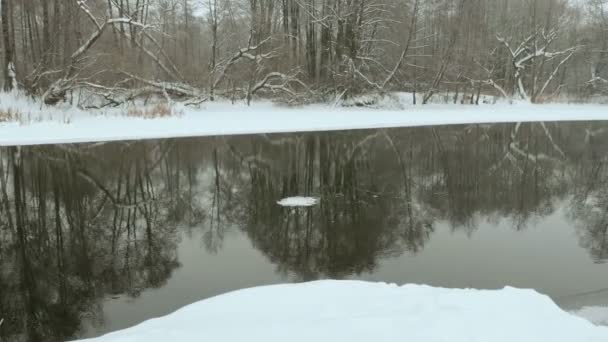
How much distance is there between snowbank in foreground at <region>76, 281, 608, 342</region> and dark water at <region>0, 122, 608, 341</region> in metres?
0.66

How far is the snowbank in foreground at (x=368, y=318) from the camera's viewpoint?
4.53 meters

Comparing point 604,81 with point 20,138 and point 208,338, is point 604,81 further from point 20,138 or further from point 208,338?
point 208,338

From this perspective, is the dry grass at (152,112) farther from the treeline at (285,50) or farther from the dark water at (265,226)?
the dark water at (265,226)

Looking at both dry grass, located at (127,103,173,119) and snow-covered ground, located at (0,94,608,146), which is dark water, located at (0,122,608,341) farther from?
dry grass, located at (127,103,173,119)

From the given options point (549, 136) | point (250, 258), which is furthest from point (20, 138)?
point (549, 136)

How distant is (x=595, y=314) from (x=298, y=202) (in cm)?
586

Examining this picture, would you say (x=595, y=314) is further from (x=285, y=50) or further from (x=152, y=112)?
(x=285, y=50)

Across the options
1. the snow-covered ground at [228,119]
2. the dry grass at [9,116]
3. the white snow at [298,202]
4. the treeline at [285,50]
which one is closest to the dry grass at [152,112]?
the snow-covered ground at [228,119]

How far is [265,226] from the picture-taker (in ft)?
28.8

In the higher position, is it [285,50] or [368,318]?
[285,50]

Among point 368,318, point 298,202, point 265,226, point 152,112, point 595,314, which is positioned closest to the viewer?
point 368,318

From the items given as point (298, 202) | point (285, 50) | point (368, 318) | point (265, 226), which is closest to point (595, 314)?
point (368, 318)

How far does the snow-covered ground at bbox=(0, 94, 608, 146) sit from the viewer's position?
1897cm

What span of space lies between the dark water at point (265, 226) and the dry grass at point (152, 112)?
685cm
